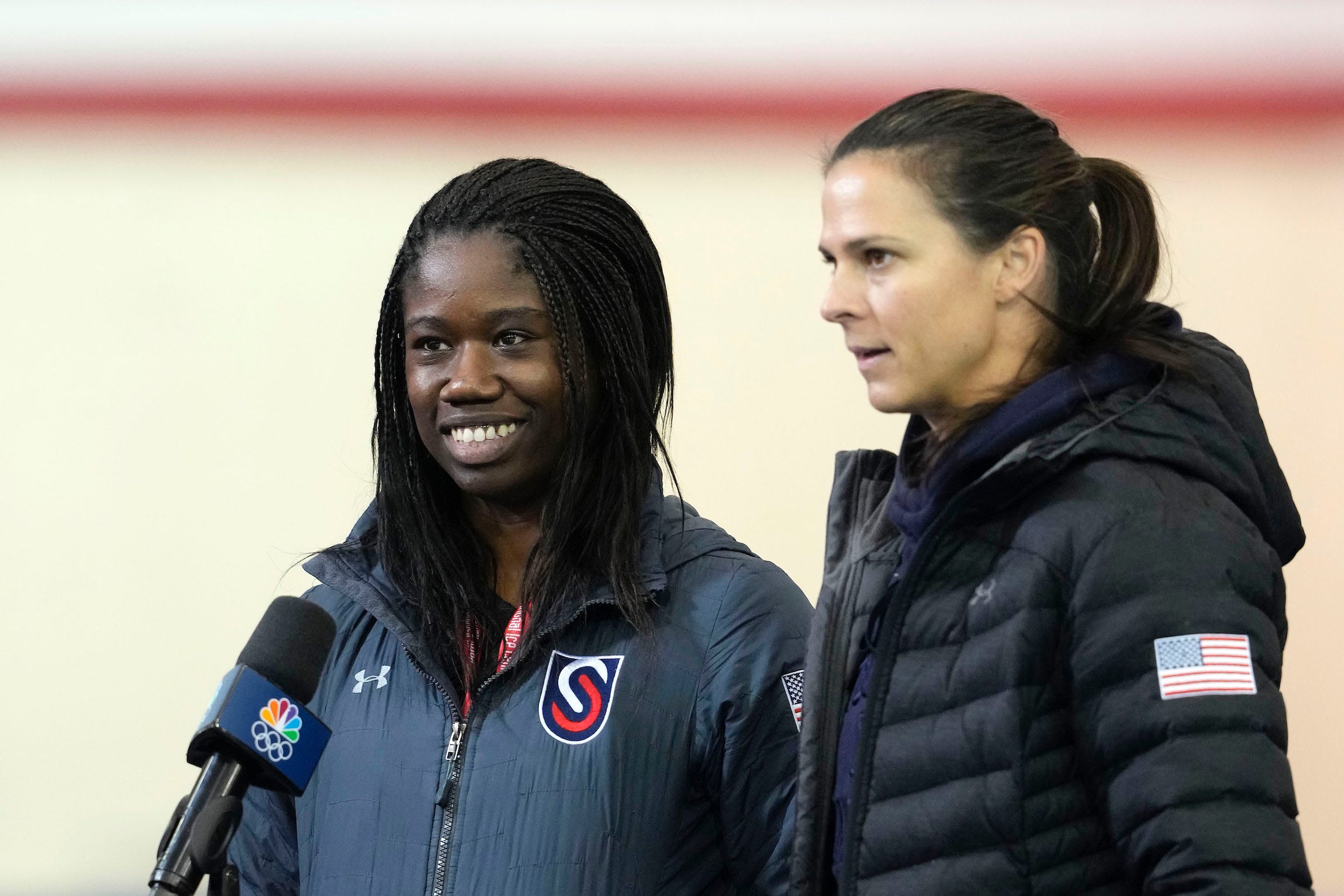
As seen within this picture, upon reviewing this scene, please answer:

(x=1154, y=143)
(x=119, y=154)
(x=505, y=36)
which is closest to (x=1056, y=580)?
(x=1154, y=143)

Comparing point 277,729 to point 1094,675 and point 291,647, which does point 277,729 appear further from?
point 1094,675

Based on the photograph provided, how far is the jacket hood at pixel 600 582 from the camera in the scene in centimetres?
129

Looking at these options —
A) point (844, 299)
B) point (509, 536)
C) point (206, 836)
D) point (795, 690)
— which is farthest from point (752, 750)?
point (206, 836)

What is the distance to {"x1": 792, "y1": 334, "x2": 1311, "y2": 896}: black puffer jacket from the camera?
2.84ft

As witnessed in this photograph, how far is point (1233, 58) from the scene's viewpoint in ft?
6.38

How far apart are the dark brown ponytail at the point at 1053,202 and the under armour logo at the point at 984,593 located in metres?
0.17

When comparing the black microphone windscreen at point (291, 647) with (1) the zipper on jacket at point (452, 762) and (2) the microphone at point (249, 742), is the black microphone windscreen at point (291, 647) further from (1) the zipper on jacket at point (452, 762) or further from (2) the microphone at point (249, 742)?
(1) the zipper on jacket at point (452, 762)

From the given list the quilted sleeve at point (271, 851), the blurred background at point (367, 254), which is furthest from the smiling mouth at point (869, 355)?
the blurred background at point (367, 254)

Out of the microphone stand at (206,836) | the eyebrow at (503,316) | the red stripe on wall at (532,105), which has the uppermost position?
the red stripe on wall at (532,105)

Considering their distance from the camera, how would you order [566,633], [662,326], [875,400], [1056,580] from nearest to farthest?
[1056,580]
[875,400]
[566,633]
[662,326]

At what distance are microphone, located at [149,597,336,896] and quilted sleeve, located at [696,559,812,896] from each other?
1.18 ft

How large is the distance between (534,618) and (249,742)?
41 centimetres

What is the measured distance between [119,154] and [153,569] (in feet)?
1.84

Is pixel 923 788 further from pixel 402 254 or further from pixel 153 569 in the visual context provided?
pixel 153 569
